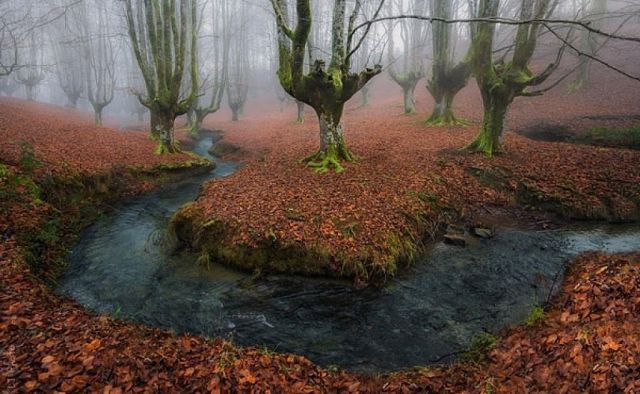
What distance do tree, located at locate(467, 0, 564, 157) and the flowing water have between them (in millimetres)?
4766

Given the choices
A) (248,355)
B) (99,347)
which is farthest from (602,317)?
(99,347)

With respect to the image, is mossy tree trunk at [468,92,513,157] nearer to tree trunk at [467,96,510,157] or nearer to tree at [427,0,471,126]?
tree trunk at [467,96,510,157]

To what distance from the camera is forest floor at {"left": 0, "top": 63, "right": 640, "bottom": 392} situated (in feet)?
11.7

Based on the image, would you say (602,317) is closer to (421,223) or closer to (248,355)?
(421,223)

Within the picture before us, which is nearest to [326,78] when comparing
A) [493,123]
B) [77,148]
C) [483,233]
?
[483,233]

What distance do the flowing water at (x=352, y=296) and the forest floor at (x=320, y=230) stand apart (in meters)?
0.44

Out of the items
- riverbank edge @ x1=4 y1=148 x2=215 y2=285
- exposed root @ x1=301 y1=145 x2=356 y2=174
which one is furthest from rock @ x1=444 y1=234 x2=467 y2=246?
riverbank edge @ x1=4 y1=148 x2=215 y2=285

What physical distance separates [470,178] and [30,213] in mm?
11111

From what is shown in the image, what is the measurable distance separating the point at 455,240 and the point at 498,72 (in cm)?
731

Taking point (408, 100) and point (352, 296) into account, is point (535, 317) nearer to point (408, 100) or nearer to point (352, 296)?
point (352, 296)

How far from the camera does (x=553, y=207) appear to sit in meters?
8.45

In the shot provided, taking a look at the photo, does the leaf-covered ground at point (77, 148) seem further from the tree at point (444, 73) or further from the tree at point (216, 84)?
the tree at point (444, 73)

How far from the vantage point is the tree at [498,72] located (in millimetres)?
10406

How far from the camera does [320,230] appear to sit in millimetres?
6766
